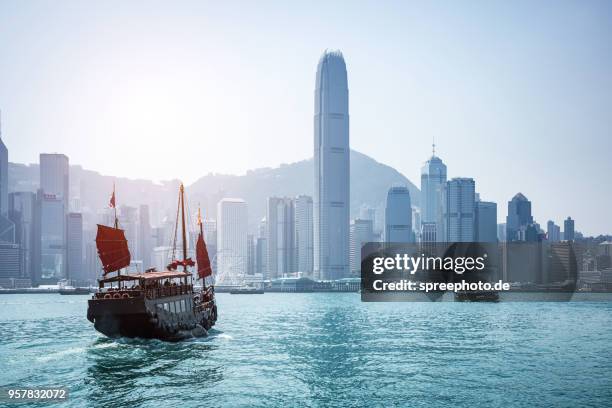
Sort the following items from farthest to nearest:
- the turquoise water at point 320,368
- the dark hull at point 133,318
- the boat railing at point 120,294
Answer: the boat railing at point 120,294, the dark hull at point 133,318, the turquoise water at point 320,368

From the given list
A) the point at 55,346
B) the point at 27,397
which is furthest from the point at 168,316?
the point at 27,397

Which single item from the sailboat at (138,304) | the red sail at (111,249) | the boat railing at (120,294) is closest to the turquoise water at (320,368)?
the sailboat at (138,304)

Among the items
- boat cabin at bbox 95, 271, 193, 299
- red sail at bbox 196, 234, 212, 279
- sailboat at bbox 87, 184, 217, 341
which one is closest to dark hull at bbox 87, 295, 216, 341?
sailboat at bbox 87, 184, 217, 341

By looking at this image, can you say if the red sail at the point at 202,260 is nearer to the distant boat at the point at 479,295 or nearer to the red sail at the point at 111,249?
the red sail at the point at 111,249

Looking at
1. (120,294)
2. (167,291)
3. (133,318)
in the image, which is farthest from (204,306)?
(133,318)

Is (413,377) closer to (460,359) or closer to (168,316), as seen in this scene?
(460,359)

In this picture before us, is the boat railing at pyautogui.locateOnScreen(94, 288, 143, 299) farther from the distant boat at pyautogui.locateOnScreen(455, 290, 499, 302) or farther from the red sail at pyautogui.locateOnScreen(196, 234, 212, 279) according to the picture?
the distant boat at pyautogui.locateOnScreen(455, 290, 499, 302)
